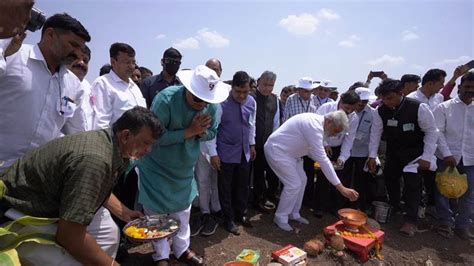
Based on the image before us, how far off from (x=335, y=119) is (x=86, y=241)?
3.26m

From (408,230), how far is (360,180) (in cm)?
101

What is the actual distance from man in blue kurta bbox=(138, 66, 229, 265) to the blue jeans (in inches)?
154

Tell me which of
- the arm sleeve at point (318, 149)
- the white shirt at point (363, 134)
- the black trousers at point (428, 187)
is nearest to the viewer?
the arm sleeve at point (318, 149)

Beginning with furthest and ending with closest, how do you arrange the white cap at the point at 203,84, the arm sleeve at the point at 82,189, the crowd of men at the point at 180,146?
the white cap at the point at 203,84 < the crowd of men at the point at 180,146 < the arm sleeve at the point at 82,189

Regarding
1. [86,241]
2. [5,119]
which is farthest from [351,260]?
[5,119]

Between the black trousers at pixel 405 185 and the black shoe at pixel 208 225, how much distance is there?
288cm

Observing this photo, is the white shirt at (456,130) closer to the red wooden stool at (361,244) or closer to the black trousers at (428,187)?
the black trousers at (428,187)

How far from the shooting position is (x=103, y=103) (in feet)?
10.9

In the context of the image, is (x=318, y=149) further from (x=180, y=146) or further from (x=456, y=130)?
(x=456, y=130)

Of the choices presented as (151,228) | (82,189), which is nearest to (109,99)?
(151,228)

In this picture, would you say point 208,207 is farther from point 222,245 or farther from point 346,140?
point 346,140

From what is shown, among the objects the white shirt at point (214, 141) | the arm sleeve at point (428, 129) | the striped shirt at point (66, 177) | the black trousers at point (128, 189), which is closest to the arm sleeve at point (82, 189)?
the striped shirt at point (66, 177)

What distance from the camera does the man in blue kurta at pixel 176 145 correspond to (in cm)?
299

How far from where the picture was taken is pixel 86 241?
71.9 inches
